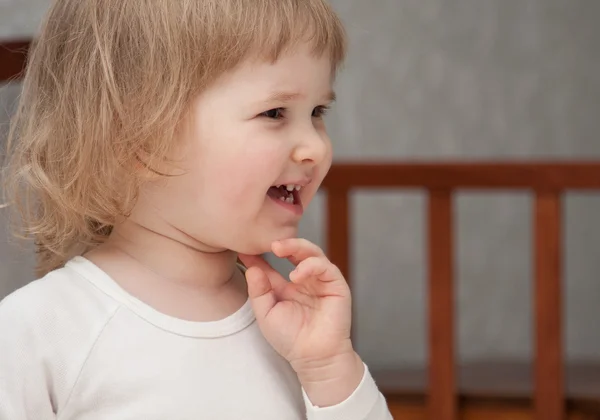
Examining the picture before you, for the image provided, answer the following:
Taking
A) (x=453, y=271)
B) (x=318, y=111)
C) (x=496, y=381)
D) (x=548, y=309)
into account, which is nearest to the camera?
(x=318, y=111)

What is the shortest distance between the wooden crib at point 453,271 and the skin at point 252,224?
122 centimetres

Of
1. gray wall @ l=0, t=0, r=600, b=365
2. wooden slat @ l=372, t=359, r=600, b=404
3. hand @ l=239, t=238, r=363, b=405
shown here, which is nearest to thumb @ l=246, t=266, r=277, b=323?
hand @ l=239, t=238, r=363, b=405

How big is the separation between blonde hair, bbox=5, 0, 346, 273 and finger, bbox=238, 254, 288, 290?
142 mm

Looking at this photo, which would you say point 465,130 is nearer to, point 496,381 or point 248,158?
point 496,381

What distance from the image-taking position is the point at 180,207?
3.51 feet

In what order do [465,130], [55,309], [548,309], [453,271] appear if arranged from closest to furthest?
1. [55,309]
2. [548,309]
3. [453,271]
4. [465,130]

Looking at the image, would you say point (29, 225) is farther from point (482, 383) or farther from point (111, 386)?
point (482, 383)

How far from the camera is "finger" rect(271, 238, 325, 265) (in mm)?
1057

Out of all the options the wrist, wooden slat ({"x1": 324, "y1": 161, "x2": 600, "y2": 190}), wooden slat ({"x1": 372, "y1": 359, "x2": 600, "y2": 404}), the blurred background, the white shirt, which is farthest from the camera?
the blurred background

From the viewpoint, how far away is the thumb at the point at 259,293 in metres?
1.09

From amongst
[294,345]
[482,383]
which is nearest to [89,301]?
[294,345]

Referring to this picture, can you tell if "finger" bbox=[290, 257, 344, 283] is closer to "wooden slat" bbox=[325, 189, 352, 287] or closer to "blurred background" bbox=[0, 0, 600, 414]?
"wooden slat" bbox=[325, 189, 352, 287]

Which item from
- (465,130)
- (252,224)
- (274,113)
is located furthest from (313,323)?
(465,130)

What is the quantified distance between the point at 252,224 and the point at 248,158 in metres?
0.07
